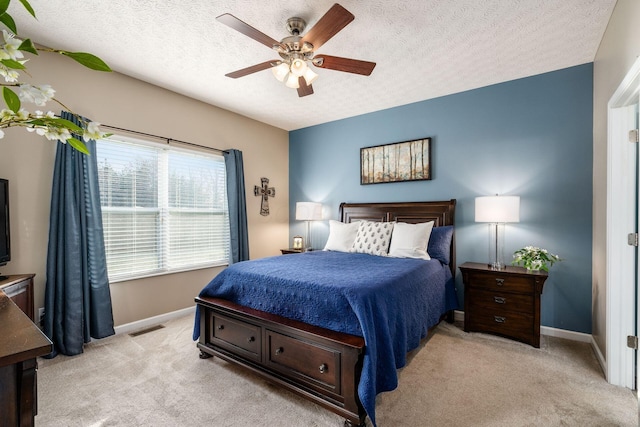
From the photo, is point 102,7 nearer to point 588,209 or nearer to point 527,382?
point 527,382

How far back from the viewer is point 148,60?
296 cm

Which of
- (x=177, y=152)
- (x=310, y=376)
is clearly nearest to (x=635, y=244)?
(x=310, y=376)

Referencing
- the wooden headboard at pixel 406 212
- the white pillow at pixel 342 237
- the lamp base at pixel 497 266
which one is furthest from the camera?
the white pillow at pixel 342 237

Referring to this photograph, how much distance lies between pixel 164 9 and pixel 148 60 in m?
0.88

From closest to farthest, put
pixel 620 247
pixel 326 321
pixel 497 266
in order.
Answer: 1. pixel 326 321
2. pixel 620 247
3. pixel 497 266

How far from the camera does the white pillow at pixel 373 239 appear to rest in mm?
3537

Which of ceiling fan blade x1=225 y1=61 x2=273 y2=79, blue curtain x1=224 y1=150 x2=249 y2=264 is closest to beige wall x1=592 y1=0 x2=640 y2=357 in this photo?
ceiling fan blade x1=225 y1=61 x2=273 y2=79

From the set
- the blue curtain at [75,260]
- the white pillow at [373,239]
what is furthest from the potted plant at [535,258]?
the blue curtain at [75,260]

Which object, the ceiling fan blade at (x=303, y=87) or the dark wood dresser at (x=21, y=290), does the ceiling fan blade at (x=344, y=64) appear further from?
the dark wood dresser at (x=21, y=290)

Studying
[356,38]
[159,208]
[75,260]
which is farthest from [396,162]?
→ [75,260]

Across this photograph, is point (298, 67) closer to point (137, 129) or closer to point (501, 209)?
point (137, 129)

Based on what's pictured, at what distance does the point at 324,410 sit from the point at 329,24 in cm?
246

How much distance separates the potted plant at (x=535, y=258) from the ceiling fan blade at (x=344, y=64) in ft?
7.59

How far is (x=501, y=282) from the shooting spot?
9.84 ft
